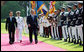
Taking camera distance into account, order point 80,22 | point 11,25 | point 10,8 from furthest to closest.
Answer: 1. point 10,8
2. point 11,25
3. point 80,22

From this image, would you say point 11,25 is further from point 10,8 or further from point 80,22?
point 10,8

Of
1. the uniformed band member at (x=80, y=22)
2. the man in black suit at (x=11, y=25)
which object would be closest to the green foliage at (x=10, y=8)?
the man in black suit at (x=11, y=25)

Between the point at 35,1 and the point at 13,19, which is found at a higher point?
the point at 35,1

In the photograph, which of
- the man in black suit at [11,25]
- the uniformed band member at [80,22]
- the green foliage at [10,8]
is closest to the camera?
the uniformed band member at [80,22]

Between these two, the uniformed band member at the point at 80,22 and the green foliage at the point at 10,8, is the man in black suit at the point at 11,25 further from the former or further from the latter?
the green foliage at the point at 10,8

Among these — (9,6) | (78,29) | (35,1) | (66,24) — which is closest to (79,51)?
(78,29)

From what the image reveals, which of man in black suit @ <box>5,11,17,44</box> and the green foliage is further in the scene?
the green foliage

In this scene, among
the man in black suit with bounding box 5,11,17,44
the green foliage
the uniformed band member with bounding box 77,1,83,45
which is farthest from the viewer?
the green foliage

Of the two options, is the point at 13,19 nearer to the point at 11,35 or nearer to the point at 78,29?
the point at 11,35

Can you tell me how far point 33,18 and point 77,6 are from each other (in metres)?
2.51

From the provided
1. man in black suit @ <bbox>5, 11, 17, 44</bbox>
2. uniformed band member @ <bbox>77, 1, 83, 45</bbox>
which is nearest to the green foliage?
man in black suit @ <bbox>5, 11, 17, 44</bbox>

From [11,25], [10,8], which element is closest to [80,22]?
[11,25]

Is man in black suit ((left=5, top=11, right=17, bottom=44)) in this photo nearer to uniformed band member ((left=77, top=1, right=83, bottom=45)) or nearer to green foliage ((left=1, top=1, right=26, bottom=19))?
uniformed band member ((left=77, top=1, right=83, bottom=45))

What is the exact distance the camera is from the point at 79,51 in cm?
788
